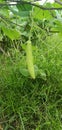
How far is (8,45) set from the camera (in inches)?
77.8

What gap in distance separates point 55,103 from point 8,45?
646mm

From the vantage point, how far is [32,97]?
4.81ft

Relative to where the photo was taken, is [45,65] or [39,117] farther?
[45,65]

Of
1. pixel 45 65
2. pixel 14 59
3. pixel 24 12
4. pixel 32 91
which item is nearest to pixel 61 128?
pixel 32 91

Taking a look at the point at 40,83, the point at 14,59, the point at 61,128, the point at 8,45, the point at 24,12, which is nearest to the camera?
the point at 24,12

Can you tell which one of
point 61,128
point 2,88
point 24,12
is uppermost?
point 24,12

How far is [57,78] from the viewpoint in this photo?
5.06ft

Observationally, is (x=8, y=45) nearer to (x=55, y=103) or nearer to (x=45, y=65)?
(x=45, y=65)

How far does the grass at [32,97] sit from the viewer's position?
142 centimetres

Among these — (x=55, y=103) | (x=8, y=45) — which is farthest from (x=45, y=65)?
(x=8, y=45)

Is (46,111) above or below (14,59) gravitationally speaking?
below

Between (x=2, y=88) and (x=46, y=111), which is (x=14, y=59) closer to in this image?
(x=2, y=88)

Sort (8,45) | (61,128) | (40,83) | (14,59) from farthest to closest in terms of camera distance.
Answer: (8,45), (14,59), (40,83), (61,128)

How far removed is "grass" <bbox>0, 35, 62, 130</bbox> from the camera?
Result: 142 cm
